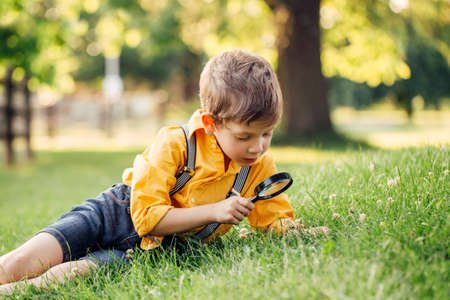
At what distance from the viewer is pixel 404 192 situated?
3.25 m

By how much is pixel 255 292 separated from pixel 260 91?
107cm

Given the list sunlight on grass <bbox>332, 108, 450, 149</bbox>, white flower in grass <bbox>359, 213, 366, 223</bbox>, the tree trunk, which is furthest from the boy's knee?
the tree trunk

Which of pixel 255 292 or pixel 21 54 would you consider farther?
pixel 21 54

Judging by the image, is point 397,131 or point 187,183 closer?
→ point 187,183

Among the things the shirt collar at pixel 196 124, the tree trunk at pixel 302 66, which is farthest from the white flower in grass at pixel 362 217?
the tree trunk at pixel 302 66

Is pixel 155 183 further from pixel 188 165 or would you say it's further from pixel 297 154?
pixel 297 154

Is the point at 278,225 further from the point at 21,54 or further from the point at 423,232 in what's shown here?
the point at 21,54

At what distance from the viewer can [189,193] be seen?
3.33 meters

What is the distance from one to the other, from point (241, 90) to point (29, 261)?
1.53m

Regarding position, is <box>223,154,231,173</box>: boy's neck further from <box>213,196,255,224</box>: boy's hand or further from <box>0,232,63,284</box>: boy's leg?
<box>0,232,63,284</box>: boy's leg

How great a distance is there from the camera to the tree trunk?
14249 mm

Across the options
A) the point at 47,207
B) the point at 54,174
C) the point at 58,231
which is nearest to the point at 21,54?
the point at 54,174

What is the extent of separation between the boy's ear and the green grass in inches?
24.9

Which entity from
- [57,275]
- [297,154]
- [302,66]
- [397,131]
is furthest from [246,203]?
[397,131]
